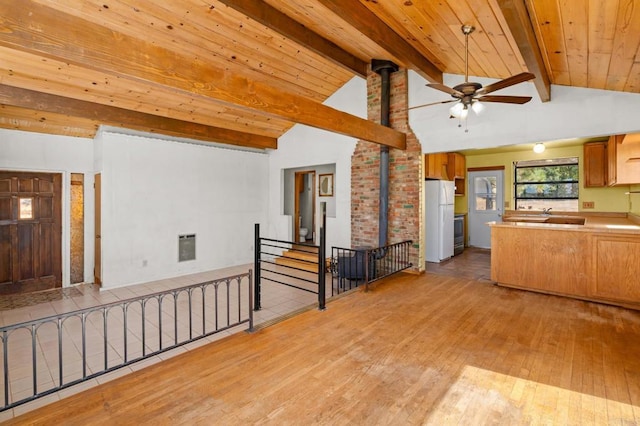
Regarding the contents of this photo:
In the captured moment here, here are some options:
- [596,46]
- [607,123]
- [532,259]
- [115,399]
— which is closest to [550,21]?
[596,46]

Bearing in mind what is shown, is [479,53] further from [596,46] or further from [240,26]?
[240,26]

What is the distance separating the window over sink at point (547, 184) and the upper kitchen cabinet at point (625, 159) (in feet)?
5.41

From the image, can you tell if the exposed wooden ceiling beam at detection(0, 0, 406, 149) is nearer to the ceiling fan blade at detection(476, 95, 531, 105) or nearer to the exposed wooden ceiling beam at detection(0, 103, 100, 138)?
the ceiling fan blade at detection(476, 95, 531, 105)

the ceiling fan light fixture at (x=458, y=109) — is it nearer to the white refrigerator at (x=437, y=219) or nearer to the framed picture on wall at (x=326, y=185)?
the white refrigerator at (x=437, y=219)

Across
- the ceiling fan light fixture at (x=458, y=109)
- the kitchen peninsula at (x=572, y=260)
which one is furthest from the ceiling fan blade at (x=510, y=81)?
the kitchen peninsula at (x=572, y=260)

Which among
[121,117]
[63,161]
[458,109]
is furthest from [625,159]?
[63,161]

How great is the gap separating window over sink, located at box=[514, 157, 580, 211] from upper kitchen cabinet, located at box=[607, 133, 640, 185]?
165cm

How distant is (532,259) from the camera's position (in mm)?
4590

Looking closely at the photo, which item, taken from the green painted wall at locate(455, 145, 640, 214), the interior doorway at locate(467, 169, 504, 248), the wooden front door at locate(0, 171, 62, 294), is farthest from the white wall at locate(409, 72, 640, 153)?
the wooden front door at locate(0, 171, 62, 294)

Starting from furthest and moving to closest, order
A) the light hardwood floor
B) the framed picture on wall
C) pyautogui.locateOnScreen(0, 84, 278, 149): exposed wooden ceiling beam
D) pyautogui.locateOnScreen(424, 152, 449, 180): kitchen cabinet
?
the framed picture on wall
pyautogui.locateOnScreen(424, 152, 449, 180): kitchen cabinet
pyautogui.locateOnScreen(0, 84, 278, 149): exposed wooden ceiling beam
the light hardwood floor

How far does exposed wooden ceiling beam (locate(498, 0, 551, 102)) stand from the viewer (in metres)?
2.26

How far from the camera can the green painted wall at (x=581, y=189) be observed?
654cm

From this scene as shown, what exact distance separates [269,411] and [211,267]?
17.3 ft

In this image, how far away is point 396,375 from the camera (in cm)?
250
